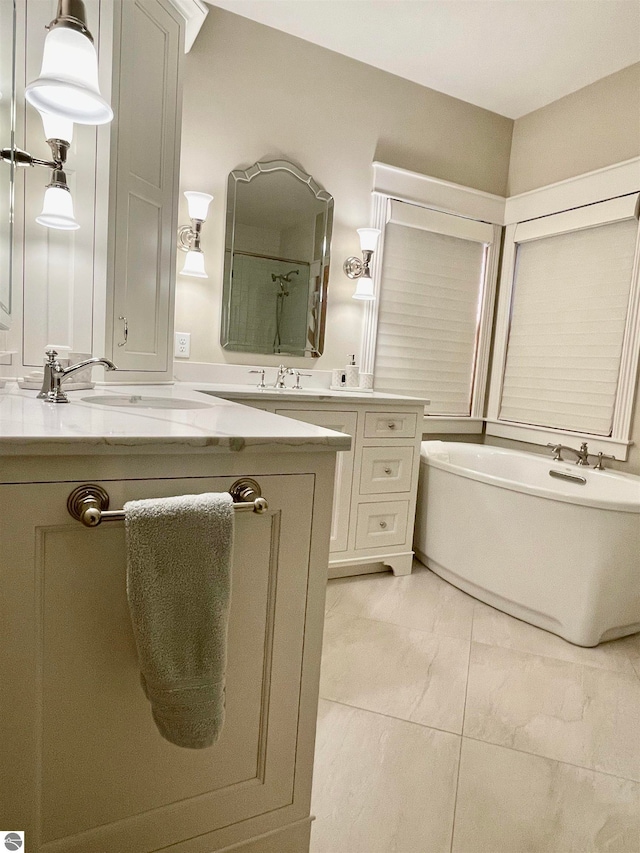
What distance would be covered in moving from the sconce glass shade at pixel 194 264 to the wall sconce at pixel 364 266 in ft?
2.77

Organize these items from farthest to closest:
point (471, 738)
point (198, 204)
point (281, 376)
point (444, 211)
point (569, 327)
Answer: point (444, 211), point (569, 327), point (281, 376), point (198, 204), point (471, 738)

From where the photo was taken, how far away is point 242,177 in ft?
8.64

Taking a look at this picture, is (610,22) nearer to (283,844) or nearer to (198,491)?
(198,491)

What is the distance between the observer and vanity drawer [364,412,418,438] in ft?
8.21

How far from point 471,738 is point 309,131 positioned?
282 cm

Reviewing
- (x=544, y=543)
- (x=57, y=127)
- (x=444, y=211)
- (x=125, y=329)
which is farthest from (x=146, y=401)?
(x=444, y=211)

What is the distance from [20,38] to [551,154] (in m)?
2.82

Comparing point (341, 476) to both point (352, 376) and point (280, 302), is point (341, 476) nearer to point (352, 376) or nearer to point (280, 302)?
point (352, 376)

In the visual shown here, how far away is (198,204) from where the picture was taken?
2.45 meters

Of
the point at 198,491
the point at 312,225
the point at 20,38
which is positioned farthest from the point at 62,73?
the point at 312,225

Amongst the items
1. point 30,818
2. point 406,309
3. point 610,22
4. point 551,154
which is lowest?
point 30,818

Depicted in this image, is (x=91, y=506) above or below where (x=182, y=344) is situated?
below

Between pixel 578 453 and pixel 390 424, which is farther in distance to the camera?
pixel 578 453

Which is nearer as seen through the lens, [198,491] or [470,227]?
[198,491]
